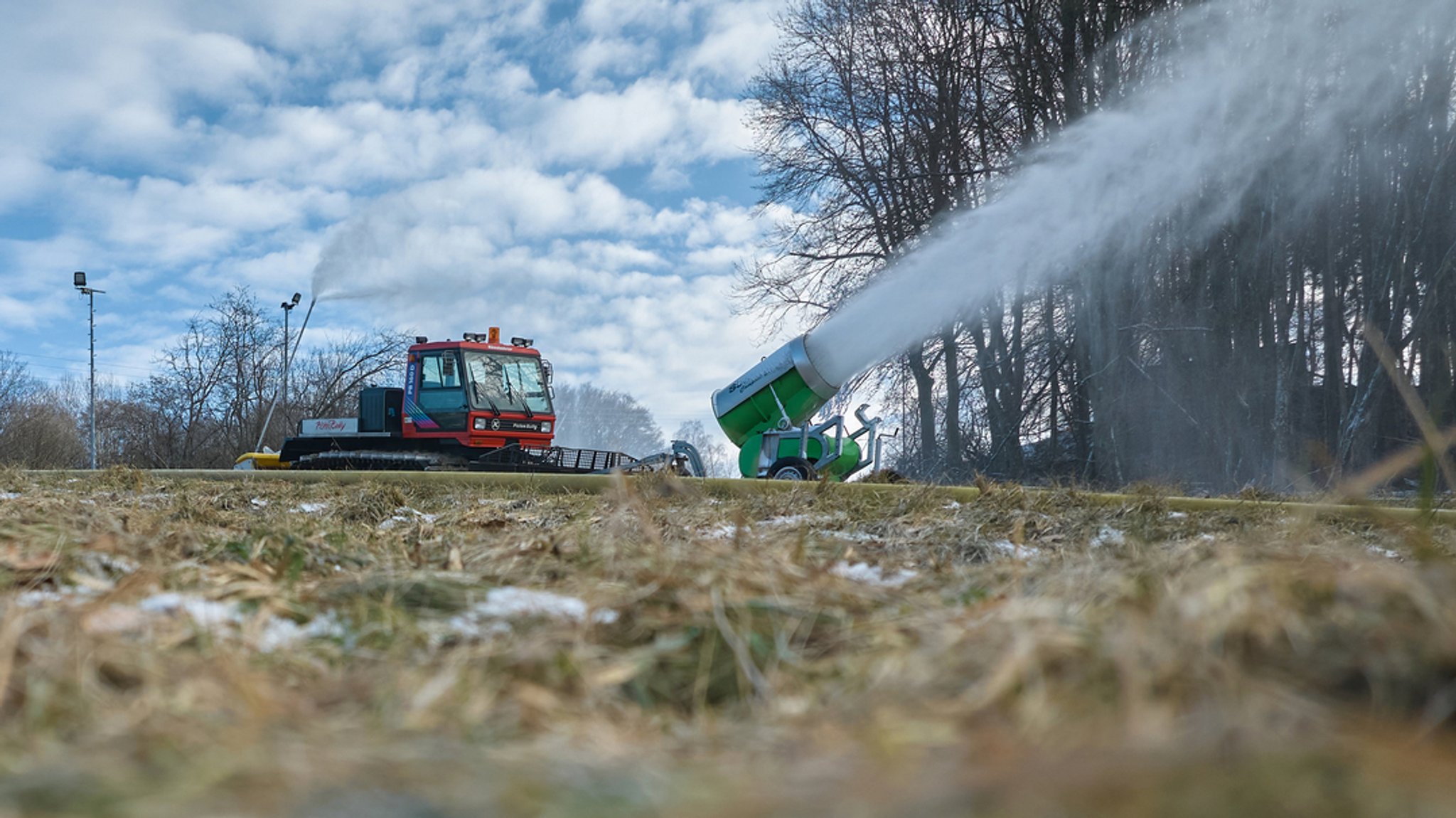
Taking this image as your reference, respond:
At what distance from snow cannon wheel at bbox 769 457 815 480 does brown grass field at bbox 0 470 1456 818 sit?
911cm

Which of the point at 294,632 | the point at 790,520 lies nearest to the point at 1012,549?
the point at 790,520

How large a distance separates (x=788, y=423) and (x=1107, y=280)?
7130 mm

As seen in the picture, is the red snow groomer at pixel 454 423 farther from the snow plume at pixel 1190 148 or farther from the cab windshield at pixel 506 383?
the snow plume at pixel 1190 148

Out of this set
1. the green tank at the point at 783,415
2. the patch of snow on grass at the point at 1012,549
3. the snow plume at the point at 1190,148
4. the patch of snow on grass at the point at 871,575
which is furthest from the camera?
the green tank at the point at 783,415

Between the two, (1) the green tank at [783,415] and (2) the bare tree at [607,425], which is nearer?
(1) the green tank at [783,415]

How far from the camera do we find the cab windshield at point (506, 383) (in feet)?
51.5

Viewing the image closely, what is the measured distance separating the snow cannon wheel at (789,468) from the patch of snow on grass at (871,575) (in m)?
8.99

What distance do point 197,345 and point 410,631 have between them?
35.5 meters

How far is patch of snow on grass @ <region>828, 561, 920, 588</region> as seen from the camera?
73.4 inches

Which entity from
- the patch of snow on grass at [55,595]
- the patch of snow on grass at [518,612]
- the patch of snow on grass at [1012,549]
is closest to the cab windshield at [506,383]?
the patch of snow on grass at [1012,549]

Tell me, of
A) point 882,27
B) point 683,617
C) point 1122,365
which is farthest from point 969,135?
point 683,617

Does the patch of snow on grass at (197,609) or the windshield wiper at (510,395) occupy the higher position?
the windshield wiper at (510,395)

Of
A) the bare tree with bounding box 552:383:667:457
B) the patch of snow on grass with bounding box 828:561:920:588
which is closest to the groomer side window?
the patch of snow on grass with bounding box 828:561:920:588

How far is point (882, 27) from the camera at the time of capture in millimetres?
19109
